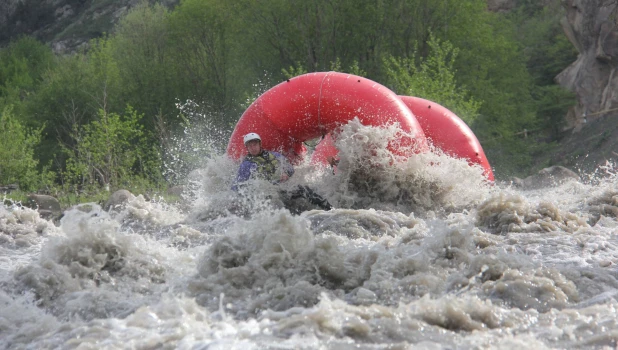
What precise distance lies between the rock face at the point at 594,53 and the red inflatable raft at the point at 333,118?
1602 centimetres

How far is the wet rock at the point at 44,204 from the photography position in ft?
41.2

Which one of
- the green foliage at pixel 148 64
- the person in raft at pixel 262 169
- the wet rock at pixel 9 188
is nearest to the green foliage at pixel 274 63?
the green foliage at pixel 148 64

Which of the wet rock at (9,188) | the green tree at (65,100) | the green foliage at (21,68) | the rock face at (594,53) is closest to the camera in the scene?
the wet rock at (9,188)

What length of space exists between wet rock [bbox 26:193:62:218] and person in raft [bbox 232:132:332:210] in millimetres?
3652

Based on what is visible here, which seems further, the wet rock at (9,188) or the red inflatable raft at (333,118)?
the wet rock at (9,188)

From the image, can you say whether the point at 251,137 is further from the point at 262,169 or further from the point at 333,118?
the point at 333,118

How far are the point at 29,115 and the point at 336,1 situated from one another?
42.8 ft

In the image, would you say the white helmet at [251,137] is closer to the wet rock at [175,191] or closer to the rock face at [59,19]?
the wet rock at [175,191]

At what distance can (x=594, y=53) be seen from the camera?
28391mm

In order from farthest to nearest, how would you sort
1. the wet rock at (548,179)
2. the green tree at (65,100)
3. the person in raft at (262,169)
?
the green tree at (65,100)
the wet rock at (548,179)
the person in raft at (262,169)

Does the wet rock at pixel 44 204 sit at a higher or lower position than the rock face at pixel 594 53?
lower

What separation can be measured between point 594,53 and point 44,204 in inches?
839

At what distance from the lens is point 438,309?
4.78 m

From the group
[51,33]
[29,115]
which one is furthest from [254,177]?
[51,33]
